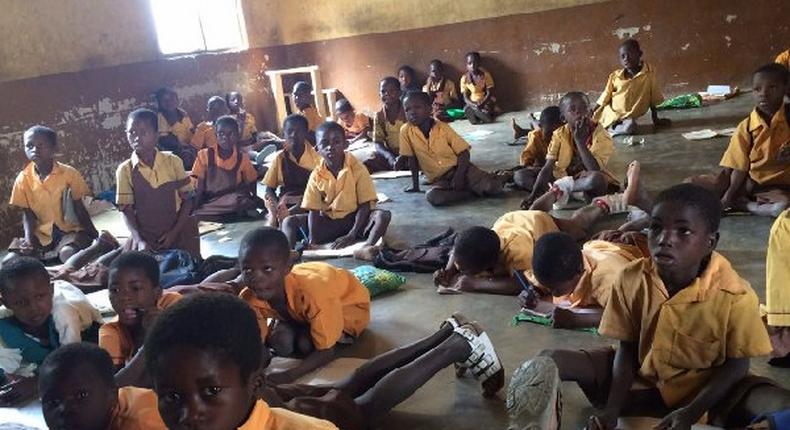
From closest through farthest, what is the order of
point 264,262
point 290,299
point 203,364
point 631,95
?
point 203,364, point 264,262, point 290,299, point 631,95

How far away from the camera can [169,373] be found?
1.30 metres

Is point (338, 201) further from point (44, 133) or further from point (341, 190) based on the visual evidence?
point (44, 133)

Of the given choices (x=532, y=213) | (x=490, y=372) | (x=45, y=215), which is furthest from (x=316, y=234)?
(x=490, y=372)

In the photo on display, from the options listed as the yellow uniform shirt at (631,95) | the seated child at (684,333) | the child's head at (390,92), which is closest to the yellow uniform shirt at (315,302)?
the seated child at (684,333)

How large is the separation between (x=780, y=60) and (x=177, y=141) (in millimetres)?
5693

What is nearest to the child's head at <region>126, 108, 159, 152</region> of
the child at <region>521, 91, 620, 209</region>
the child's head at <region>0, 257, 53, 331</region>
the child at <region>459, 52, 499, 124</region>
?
the child's head at <region>0, 257, 53, 331</region>

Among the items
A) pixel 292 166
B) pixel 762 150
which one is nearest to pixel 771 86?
pixel 762 150

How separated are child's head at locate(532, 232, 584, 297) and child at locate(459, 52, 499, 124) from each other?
560 centimetres

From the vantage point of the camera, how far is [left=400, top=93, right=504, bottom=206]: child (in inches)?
197

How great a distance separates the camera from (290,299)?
8.75ft

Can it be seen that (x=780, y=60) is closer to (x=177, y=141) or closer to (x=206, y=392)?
(x=177, y=141)

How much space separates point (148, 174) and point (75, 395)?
2.71m

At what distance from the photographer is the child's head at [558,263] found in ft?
8.88

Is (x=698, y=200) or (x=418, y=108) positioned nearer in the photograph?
(x=698, y=200)
